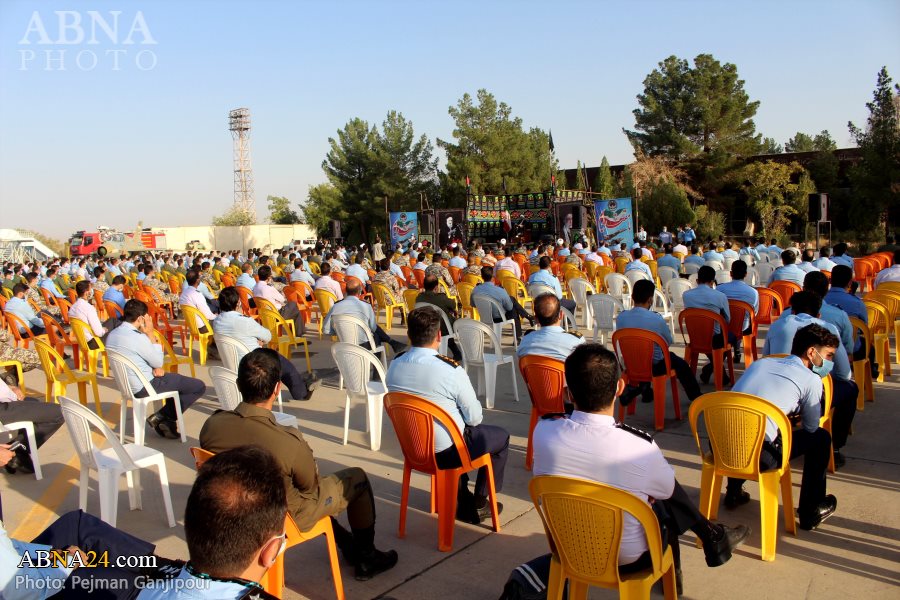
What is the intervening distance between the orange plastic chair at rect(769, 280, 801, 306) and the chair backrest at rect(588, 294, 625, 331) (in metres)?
2.01

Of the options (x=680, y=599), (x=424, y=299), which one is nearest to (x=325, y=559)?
(x=680, y=599)

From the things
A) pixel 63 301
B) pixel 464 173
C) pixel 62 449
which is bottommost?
pixel 62 449

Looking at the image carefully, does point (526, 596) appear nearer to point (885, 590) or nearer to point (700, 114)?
point (885, 590)

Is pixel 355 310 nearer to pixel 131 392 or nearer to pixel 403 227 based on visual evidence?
pixel 131 392

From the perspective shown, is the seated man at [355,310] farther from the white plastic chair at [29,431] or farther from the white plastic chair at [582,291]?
the white plastic chair at [582,291]

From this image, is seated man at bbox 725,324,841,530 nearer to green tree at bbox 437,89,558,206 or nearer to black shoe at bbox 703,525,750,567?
black shoe at bbox 703,525,750,567

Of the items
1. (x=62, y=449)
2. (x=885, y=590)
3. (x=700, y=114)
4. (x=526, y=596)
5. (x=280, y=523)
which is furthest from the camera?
(x=700, y=114)

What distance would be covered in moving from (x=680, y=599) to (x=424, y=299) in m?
5.47

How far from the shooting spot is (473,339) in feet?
21.4

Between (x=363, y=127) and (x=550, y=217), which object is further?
(x=363, y=127)

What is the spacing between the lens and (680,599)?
3037 millimetres

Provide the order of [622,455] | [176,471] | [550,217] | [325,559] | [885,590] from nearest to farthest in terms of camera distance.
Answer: [622,455] < [885,590] < [325,559] < [176,471] < [550,217]

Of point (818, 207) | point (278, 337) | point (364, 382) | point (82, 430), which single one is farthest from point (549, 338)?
point (818, 207)

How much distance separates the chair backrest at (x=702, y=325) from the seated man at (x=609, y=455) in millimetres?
3379
